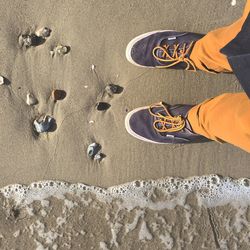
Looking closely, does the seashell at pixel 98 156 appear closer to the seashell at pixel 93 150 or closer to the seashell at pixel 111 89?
the seashell at pixel 93 150

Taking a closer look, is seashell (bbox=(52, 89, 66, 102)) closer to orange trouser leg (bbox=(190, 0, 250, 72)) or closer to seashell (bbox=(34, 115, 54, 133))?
seashell (bbox=(34, 115, 54, 133))

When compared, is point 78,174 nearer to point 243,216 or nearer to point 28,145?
point 28,145

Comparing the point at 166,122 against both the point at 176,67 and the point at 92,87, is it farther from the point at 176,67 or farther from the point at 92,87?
the point at 92,87

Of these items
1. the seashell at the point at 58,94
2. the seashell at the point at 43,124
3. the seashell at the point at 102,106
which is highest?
the seashell at the point at 58,94

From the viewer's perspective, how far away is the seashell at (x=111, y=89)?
2500mm

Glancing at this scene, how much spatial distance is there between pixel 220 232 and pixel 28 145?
4.26 feet

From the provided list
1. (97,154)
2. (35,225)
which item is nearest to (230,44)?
(97,154)

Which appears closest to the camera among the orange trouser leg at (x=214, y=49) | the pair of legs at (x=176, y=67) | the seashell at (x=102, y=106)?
the orange trouser leg at (x=214, y=49)

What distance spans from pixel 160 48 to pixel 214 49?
0.40 m

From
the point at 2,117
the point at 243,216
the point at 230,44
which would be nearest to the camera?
the point at 230,44

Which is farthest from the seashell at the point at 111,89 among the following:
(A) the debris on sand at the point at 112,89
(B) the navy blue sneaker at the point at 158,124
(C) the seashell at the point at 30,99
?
(C) the seashell at the point at 30,99

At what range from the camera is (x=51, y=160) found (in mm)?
2566

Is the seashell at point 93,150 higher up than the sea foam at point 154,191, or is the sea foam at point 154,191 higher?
the seashell at point 93,150

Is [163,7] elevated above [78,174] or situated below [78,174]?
above
